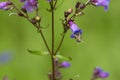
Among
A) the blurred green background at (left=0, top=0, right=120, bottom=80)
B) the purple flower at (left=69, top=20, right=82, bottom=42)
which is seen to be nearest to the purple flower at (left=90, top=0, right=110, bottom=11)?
the purple flower at (left=69, top=20, right=82, bottom=42)

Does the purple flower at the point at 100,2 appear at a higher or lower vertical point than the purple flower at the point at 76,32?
higher

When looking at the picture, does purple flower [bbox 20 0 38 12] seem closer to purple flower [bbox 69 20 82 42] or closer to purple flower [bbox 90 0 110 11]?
purple flower [bbox 69 20 82 42]

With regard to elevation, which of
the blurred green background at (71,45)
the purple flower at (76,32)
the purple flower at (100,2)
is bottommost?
the blurred green background at (71,45)

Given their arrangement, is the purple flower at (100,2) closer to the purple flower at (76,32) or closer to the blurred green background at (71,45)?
the purple flower at (76,32)

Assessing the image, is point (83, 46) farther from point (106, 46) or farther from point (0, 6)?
point (0, 6)

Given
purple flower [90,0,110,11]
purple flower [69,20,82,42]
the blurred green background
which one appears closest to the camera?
purple flower [69,20,82,42]

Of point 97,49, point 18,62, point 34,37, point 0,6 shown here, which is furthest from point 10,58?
point 0,6

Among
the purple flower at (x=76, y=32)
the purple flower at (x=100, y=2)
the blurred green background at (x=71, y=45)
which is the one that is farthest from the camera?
the blurred green background at (x=71, y=45)

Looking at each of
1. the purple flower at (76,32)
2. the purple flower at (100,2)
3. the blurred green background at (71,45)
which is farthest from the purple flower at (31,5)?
the blurred green background at (71,45)
